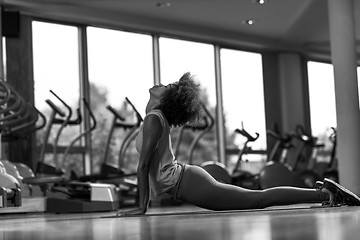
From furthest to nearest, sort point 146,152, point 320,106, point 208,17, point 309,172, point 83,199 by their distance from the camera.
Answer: point 320,106 < point 309,172 < point 208,17 < point 83,199 < point 146,152

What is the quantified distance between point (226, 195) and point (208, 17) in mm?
6654

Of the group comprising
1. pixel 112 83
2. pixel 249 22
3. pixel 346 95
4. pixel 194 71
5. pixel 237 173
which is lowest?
pixel 237 173

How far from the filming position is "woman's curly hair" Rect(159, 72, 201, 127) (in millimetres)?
4113

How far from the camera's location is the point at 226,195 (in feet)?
13.8

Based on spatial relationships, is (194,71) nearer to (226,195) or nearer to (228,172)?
(228,172)

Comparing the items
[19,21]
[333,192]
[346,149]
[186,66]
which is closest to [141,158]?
[333,192]

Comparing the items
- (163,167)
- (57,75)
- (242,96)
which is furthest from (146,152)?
(242,96)

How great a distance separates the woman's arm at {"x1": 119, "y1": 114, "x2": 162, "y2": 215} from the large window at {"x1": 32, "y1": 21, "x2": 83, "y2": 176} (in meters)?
5.46

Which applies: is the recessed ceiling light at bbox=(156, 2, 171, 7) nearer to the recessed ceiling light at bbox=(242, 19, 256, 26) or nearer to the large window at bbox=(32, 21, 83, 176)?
the large window at bbox=(32, 21, 83, 176)

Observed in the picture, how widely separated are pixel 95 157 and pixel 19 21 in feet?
6.86

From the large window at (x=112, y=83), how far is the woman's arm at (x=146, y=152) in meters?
5.92

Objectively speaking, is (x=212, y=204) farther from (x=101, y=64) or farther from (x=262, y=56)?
(x=262, y=56)

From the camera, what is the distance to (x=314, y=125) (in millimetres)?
13000

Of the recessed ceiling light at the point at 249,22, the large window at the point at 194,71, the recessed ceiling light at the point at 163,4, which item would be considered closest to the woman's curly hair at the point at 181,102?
the recessed ceiling light at the point at 163,4
